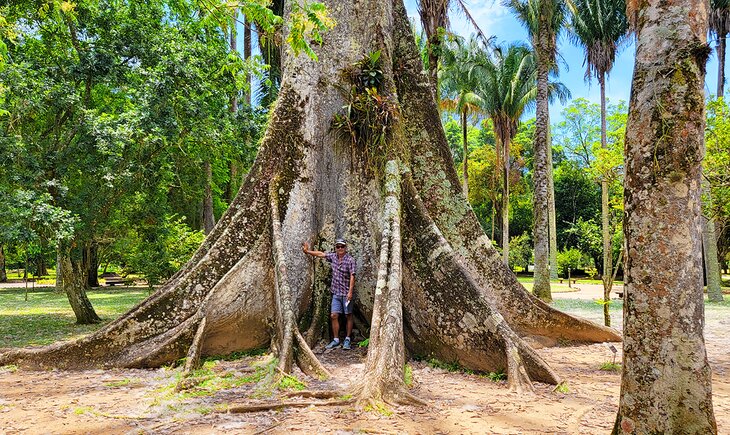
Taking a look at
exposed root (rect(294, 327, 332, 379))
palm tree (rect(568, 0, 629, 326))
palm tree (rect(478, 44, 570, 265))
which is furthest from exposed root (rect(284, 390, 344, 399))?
palm tree (rect(478, 44, 570, 265))

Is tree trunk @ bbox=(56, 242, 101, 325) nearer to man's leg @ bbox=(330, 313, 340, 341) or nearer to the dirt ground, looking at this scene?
the dirt ground

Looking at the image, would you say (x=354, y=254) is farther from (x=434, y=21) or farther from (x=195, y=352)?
(x=434, y=21)

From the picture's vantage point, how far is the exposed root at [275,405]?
172 inches

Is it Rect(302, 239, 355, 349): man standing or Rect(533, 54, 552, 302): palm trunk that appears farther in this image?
Rect(533, 54, 552, 302): palm trunk

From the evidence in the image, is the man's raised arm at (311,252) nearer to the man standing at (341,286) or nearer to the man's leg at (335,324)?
the man standing at (341,286)

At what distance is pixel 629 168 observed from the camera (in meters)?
3.33

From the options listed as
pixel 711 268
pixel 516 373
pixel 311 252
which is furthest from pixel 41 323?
pixel 711 268

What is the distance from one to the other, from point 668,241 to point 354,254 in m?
4.63

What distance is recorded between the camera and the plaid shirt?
6.97 meters

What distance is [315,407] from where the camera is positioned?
14.5ft

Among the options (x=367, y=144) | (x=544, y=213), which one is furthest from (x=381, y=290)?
(x=544, y=213)

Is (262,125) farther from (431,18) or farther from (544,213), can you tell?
(544,213)

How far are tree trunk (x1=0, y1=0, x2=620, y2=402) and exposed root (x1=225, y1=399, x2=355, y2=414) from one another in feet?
2.76

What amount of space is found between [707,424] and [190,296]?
5.71 meters
